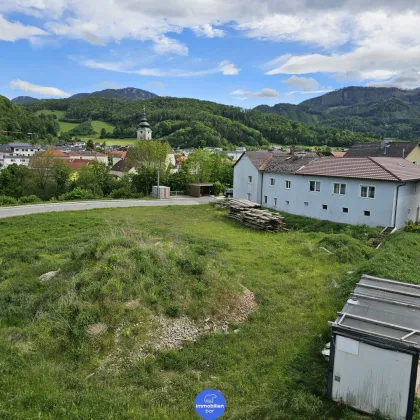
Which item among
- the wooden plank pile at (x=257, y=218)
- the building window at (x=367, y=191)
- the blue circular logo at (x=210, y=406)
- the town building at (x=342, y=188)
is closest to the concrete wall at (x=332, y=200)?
the town building at (x=342, y=188)

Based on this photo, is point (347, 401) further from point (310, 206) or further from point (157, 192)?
point (157, 192)

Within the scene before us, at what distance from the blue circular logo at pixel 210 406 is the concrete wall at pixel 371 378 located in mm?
3161

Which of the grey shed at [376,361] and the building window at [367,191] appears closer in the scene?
the grey shed at [376,361]

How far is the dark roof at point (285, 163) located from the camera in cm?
2880

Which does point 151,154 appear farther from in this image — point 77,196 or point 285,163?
point 285,163

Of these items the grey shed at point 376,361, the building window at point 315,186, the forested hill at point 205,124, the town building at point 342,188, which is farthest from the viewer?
the forested hill at point 205,124

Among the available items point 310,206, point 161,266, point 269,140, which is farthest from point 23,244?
point 269,140

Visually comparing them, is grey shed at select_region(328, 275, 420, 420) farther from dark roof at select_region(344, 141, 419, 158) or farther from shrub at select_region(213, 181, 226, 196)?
dark roof at select_region(344, 141, 419, 158)

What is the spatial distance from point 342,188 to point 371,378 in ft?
65.1

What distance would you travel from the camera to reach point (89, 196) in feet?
125

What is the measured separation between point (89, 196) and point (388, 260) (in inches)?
1271

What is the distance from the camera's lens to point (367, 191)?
2292cm

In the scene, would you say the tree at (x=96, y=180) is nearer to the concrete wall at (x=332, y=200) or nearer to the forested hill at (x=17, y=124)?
the concrete wall at (x=332, y=200)

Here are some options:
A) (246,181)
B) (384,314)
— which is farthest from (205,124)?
(384,314)
